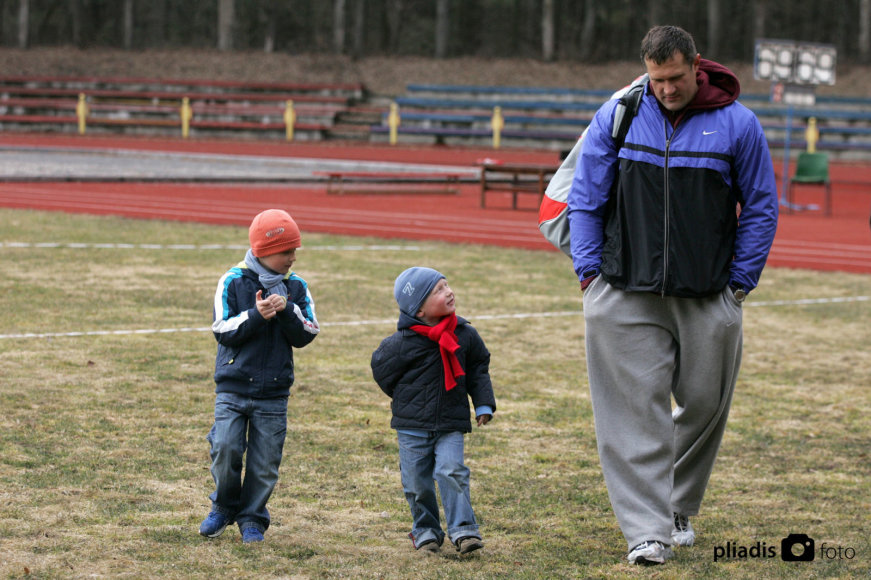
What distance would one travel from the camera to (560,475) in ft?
20.2

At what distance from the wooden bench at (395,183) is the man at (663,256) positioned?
2056 cm

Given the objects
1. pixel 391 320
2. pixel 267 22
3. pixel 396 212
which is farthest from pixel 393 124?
pixel 267 22

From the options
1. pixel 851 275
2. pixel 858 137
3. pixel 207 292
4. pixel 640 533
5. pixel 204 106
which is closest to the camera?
pixel 640 533

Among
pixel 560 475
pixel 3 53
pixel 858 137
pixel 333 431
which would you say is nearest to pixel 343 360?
pixel 333 431

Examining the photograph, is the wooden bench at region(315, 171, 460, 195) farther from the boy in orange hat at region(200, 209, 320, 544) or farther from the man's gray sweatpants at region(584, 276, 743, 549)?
the man's gray sweatpants at region(584, 276, 743, 549)

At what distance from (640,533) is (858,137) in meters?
39.2

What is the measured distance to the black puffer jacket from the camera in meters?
4.84

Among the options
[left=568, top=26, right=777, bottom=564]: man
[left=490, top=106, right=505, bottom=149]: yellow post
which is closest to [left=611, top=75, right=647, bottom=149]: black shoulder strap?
[left=568, top=26, right=777, bottom=564]: man

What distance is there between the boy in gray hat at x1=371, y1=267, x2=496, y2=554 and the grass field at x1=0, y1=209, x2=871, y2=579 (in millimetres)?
181

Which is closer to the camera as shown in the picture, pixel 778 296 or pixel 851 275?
pixel 778 296

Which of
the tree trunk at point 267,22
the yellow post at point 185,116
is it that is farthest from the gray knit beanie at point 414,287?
the tree trunk at point 267,22

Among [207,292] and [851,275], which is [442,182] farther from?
[207,292]

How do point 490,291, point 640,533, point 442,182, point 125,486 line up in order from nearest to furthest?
point 640,533 < point 125,486 < point 490,291 < point 442,182

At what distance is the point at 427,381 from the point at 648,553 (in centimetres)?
105
